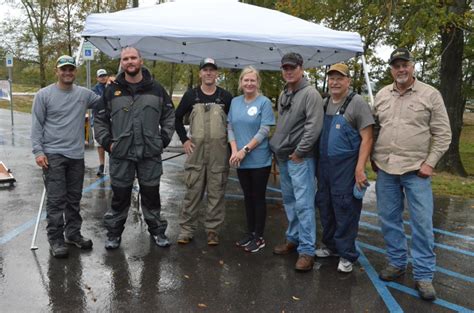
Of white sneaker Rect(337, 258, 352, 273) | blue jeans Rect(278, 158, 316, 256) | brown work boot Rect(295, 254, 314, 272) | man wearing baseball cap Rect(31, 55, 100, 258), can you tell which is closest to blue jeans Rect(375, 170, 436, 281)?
white sneaker Rect(337, 258, 352, 273)

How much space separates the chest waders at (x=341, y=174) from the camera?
4062 millimetres

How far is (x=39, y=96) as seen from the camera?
14.1 ft

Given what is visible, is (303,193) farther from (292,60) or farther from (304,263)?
(292,60)

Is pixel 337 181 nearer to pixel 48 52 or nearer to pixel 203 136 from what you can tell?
pixel 203 136

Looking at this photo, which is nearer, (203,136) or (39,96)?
(39,96)

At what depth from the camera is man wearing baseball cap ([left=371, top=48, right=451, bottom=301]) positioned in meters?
3.76

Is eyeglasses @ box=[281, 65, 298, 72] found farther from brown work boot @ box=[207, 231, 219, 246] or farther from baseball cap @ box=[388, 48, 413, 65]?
brown work boot @ box=[207, 231, 219, 246]

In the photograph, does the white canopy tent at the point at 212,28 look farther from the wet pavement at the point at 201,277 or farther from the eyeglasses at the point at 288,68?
the wet pavement at the point at 201,277

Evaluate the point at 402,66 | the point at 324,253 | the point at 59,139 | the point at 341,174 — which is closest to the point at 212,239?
the point at 324,253

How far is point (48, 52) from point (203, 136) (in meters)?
22.4

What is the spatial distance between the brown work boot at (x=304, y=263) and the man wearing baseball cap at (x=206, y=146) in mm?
1045

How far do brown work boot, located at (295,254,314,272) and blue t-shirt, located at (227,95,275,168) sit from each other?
101 cm

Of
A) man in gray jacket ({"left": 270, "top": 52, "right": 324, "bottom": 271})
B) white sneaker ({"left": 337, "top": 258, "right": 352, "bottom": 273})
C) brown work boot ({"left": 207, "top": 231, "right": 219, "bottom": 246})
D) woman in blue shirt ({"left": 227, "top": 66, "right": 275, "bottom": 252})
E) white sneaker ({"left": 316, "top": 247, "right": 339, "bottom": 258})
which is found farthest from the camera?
brown work boot ({"left": 207, "top": 231, "right": 219, "bottom": 246})

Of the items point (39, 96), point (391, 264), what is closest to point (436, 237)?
point (391, 264)
